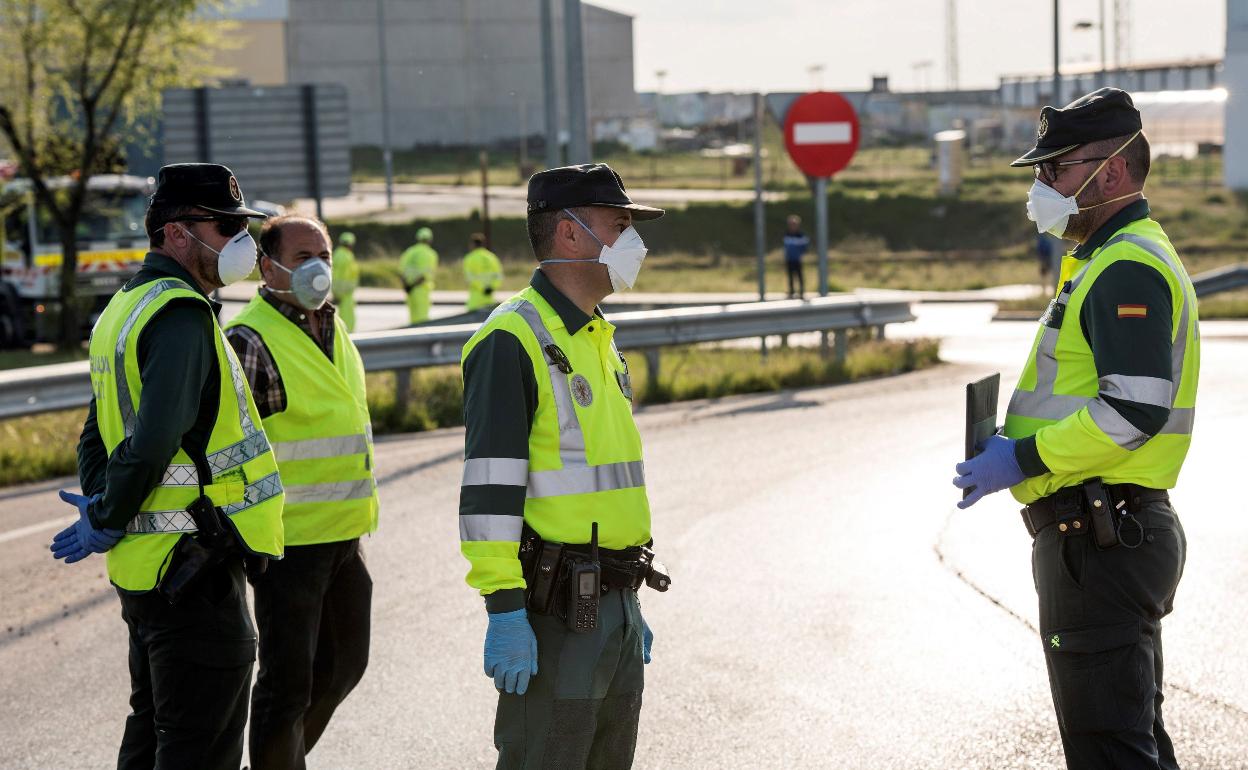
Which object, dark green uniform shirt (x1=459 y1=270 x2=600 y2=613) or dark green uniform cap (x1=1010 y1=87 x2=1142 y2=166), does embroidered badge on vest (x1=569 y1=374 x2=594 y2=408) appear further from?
dark green uniform cap (x1=1010 y1=87 x2=1142 y2=166)

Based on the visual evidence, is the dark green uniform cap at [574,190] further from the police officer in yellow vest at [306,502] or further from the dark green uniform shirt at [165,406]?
the police officer in yellow vest at [306,502]

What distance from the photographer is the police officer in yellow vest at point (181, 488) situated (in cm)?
417

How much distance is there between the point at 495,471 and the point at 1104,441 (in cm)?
159

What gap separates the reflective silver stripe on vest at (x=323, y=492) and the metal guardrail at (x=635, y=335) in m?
7.21

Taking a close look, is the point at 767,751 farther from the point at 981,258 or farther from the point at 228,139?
the point at 981,258

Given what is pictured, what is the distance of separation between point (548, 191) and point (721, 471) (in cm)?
714

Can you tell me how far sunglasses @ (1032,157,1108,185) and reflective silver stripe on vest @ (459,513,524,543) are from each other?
1.85 m

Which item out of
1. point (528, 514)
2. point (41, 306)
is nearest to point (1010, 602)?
point (528, 514)

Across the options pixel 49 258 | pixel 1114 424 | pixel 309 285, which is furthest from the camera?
pixel 49 258

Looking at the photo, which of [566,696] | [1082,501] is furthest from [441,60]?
[566,696]

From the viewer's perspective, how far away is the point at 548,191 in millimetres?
4070

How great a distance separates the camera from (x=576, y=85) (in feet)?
Result: 48.9

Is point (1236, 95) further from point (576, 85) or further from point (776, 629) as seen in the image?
point (776, 629)

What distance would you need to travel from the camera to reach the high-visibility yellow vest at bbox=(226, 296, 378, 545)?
16.8ft
